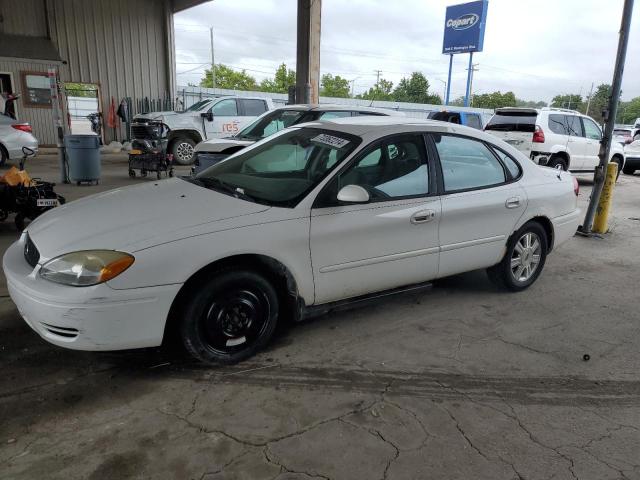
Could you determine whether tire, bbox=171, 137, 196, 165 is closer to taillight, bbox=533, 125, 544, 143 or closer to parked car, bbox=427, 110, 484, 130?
parked car, bbox=427, 110, 484, 130

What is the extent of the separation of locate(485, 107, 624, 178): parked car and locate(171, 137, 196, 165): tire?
8276mm

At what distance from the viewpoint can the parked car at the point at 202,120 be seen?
524 inches

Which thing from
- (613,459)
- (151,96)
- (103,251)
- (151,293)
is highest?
(151,96)

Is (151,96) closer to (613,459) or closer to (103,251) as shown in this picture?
(103,251)

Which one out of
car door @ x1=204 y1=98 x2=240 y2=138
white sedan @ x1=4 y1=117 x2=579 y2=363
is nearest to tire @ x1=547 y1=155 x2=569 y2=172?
white sedan @ x1=4 y1=117 x2=579 y2=363

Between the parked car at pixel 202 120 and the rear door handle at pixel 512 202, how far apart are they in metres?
10.3

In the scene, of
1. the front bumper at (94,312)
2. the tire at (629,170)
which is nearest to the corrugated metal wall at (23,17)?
the front bumper at (94,312)

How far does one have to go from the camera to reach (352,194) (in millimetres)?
3217

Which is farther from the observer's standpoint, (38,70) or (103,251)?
(38,70)

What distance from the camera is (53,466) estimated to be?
2254 mm

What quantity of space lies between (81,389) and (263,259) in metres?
1.34

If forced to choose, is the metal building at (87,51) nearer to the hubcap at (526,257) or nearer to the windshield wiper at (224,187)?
the windshield wiper at (224,187)

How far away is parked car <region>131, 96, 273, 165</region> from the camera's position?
43.7 ft

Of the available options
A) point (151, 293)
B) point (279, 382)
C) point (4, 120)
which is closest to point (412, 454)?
point (279, 382)
